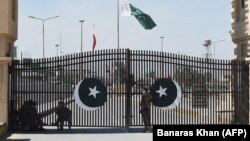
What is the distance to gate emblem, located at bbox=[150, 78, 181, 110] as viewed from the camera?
18766mm

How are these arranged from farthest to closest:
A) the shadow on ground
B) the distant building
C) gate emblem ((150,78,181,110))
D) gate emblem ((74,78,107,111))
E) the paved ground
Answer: the distant building, gate emblem ((150,78,181,110)), gate emblem ((74,78,107,111)), the shadow on ground, the paved ground

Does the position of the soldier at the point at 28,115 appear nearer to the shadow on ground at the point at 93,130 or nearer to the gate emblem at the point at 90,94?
the shadow on ground at the point at 93,130

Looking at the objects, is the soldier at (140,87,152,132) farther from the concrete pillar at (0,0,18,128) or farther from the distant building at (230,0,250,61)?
the concrete pillar at (0,0,18,128)

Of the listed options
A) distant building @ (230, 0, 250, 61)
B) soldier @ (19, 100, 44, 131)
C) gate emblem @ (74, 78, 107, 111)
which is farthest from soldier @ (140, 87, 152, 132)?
distant building @ (230, 0, 250, 61)

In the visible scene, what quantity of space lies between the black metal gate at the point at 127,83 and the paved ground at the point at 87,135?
31 centimetres

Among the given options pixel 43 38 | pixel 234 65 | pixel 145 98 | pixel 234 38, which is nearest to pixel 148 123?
pixel 145 98

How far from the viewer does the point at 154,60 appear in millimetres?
18453

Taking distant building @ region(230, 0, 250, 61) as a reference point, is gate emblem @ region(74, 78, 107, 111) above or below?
below

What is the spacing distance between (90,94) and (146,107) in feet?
6.47

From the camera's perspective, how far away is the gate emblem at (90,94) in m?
18.5

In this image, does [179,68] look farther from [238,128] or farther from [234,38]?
[238,128]

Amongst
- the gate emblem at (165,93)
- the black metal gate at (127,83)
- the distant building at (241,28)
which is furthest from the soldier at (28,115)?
the distant building at (241,28)

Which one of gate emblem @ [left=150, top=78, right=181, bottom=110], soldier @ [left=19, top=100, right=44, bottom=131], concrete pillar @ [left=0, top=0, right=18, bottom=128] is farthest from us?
gate emblem @ [left=150, top=78, right=181, bottom=110]

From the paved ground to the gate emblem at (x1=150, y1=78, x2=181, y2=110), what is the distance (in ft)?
4.07
